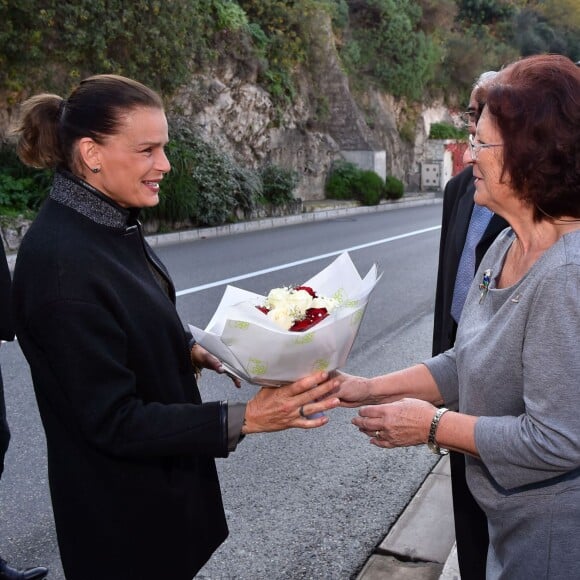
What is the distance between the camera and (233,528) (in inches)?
140

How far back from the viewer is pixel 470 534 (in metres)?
2.33

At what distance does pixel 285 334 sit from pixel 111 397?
446 mm

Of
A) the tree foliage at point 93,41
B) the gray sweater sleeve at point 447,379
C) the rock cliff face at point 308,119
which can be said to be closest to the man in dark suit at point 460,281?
the gray sweater sleeve at point 447,379

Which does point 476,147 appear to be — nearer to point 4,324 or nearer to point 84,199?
point 84,199

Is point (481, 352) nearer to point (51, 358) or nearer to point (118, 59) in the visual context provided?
point (51, 358)

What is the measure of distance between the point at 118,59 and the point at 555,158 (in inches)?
638

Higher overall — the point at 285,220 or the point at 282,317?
the point at 282,317

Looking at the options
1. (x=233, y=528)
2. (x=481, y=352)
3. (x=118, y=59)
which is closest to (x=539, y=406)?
(x=481, y=352)

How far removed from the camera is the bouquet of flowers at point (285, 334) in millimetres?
1832

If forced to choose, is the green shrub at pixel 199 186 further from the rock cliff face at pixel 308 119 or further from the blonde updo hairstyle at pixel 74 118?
the blonde updo hairstyle at pixel 74 118

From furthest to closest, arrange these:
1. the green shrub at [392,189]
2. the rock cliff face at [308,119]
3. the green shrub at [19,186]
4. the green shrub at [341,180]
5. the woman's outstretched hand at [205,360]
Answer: the green shrub at [392,189], the green shrub at [341,180], the rock cliff face at [308,119], the green shrub at [19,186], the woman's outstretched hand at [205,360]

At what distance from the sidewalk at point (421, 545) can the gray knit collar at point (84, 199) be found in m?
1.93

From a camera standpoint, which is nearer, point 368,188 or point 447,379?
point 447,379

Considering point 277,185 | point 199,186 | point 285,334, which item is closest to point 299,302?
point 285,334
